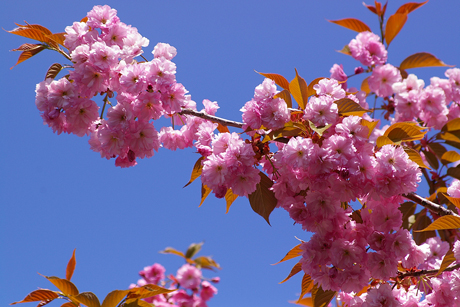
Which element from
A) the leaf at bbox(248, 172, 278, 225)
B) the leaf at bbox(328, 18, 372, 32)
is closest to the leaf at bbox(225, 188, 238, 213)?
A: the leaf at bbox(248, 172, 278, 225)

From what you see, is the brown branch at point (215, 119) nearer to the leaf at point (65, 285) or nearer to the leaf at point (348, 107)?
the leaf at point (348, 107)

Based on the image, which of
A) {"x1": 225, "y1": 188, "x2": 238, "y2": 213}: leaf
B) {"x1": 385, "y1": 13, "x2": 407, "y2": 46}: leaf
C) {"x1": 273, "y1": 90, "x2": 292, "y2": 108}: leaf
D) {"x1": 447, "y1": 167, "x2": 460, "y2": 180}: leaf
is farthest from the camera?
{"x1": 385, "y1": 13, "x2": 407, "y2": 46}: leaf

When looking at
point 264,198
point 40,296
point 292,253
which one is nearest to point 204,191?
point 264,198

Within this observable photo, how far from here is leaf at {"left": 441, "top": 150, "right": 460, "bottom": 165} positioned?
263 cm

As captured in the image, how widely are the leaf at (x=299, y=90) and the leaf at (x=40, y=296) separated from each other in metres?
1.56

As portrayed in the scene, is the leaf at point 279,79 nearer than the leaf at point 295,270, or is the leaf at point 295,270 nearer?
the leaf at point 279,79

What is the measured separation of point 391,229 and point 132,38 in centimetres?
146

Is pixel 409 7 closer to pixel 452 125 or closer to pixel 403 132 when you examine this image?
pixel 452 125

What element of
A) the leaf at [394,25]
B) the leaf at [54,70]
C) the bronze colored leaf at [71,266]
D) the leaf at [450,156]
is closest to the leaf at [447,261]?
the leaf at [450,156]

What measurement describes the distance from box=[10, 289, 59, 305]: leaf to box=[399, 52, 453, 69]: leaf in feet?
10.1

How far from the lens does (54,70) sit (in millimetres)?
1833

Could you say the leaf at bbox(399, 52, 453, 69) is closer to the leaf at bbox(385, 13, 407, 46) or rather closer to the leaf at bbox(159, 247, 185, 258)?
the leaf at bbox(385, 13, 407, 46)

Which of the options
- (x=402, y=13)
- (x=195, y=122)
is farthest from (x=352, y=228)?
(x=402, y=13)

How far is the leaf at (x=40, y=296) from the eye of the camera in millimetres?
1834
